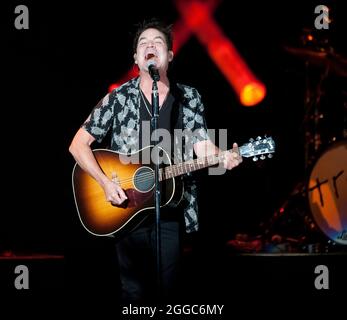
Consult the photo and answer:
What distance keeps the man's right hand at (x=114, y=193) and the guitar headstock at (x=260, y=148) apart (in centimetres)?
77

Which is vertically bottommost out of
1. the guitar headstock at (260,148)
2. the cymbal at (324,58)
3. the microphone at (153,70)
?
the guitar headstock at (260,148)

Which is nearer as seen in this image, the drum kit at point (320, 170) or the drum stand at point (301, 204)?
the drum kit at point (320, 170)

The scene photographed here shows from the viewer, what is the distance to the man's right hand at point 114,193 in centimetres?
291

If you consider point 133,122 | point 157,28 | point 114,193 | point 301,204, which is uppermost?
point 157,28

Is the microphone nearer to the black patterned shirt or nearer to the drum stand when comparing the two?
the black patterned shirt

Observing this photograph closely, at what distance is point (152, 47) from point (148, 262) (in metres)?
1.31

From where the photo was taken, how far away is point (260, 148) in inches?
110

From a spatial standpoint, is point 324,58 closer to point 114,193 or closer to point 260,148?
point 260,148

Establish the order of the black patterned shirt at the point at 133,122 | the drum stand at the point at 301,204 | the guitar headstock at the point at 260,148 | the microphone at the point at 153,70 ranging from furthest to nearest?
1. the drum stand at the point at 301,204
2. the black patterned shirt at the point at 133,122
3. the guitar headstock at the point at 260,148
4. the microphone at the point at 153,70

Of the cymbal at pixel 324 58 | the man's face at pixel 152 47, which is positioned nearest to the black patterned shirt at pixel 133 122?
the man's face at pixel 152 47

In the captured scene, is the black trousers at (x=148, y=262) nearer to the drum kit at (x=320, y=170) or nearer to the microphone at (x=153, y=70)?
the microphone at (x=153, y=70)

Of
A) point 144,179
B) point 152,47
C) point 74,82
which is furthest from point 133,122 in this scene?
point 74,82

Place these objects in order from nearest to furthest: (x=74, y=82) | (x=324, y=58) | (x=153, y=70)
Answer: (x=153, y=70) → (x=324, y=58) → (x=74, y=82)

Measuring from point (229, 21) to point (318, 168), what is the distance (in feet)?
7.17
